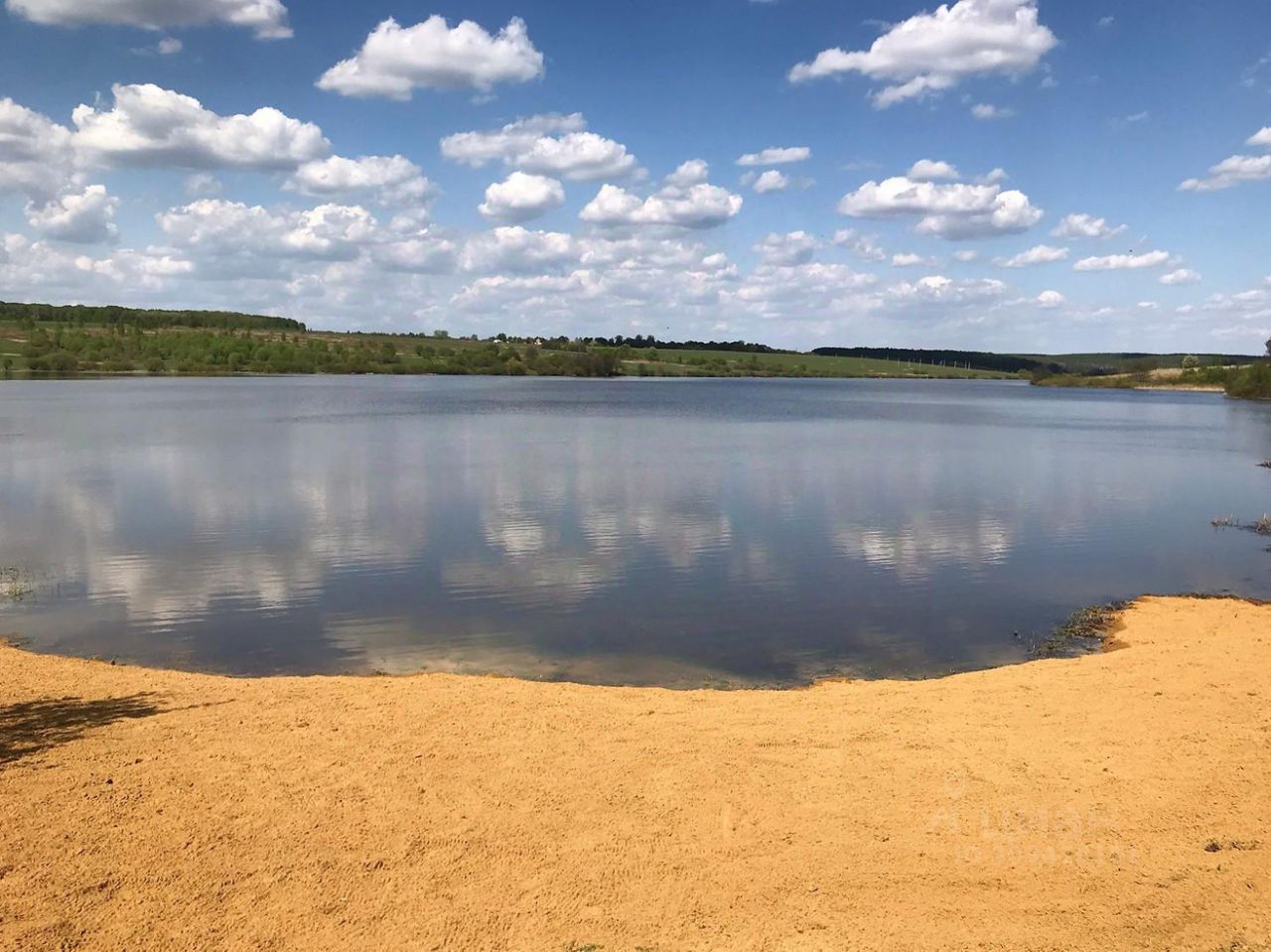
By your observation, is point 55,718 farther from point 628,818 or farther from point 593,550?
point 593,550

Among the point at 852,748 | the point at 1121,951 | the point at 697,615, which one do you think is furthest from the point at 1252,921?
the point at 697,615

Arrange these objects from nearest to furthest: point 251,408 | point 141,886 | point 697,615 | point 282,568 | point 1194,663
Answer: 1. point 141,886
2. point 1194,663
3. point 697,615
4. point 282,568
5. point 251,408

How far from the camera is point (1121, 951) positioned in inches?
253

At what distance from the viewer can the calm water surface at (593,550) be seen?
15609 mm

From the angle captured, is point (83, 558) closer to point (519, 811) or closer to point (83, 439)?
point (519, 811)

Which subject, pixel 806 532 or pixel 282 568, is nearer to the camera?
pixel 282 568

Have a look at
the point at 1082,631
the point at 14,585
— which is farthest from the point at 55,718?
the point at 1082,631

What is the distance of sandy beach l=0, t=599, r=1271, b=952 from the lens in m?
6.66

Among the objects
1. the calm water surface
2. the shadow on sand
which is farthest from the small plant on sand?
the shadow on sand

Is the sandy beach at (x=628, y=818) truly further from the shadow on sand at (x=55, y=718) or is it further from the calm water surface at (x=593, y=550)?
the calm water surface at (x=593, y=550)

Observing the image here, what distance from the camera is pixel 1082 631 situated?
652 inches

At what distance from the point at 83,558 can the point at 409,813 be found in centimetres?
1749

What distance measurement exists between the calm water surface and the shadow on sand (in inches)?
128

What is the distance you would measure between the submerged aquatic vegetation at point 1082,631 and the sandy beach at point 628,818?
11.4 feet
